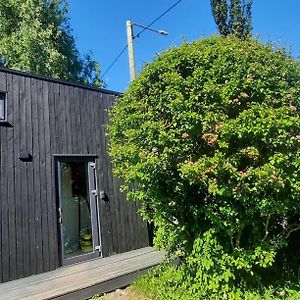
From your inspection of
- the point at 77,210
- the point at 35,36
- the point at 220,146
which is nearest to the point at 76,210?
the point at 77,210

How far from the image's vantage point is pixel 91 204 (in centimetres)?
570

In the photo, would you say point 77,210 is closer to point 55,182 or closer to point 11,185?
point 55,182

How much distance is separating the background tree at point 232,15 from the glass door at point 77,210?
7106 mm

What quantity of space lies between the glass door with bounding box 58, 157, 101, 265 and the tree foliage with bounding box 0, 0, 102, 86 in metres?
9.46

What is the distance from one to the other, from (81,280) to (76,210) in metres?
1.51

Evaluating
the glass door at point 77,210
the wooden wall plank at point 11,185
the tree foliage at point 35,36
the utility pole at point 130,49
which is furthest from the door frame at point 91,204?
the tree foliage at point 35,36

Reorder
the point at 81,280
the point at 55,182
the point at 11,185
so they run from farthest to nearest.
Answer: the point at 55,182
the point at 11,185
the point at 81,280

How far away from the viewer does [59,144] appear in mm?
5426

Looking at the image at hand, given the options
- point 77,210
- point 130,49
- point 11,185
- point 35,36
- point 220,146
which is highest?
point 35,36

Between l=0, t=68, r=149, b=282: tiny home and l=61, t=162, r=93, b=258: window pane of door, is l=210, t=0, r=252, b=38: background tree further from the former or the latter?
l=61, t=162, r=93, b=258: window pane of door

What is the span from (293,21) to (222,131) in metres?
5.88

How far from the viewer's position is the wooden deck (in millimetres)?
3836

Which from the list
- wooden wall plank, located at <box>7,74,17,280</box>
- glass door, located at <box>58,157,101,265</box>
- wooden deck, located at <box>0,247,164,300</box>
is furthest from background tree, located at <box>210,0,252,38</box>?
wooden deck, located at <box>0,247,164,300</box>

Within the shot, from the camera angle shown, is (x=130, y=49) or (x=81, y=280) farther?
(x=130, y=49)
